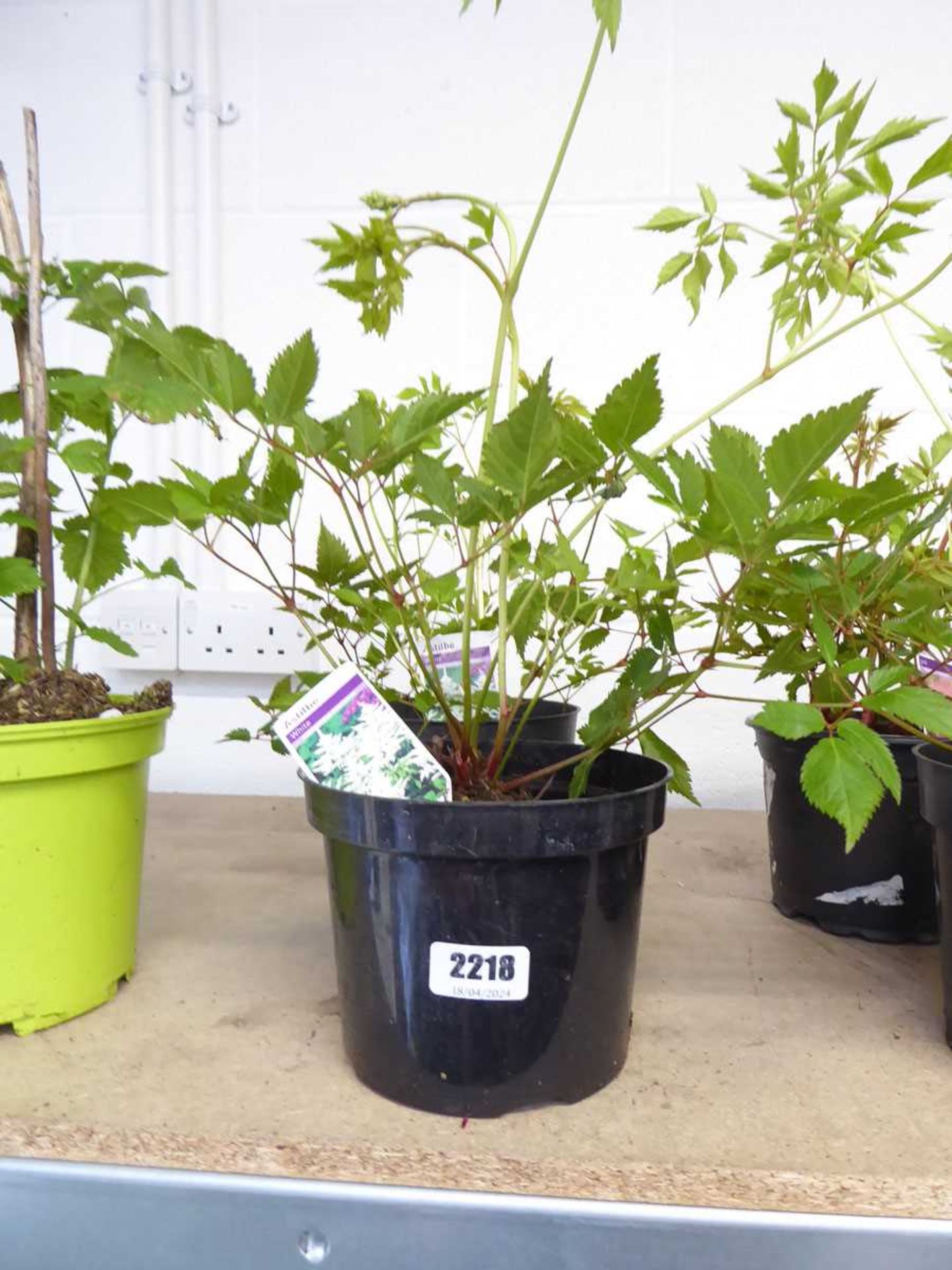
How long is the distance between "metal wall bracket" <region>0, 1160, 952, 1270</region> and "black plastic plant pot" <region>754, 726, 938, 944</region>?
0.38m

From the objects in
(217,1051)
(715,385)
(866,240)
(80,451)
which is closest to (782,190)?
(866,240)

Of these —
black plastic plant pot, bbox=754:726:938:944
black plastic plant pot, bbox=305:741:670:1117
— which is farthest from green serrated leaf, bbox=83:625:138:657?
black plastic plant pot, bbox=754:726:938:944

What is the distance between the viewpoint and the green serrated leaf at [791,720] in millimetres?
447

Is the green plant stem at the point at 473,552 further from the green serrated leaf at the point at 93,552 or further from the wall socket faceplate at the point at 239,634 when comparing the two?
the wall socket faceplate at the point at 239,634

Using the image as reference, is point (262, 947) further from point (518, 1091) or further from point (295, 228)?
point (295, 228)

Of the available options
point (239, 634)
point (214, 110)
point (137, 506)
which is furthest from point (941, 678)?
point (214, 110)

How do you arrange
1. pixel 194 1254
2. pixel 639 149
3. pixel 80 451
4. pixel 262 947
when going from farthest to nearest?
pixel 639 149 → pixel 262 947 → pixel 80 451 → pixel 194 1254

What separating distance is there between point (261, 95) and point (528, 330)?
0.52 m

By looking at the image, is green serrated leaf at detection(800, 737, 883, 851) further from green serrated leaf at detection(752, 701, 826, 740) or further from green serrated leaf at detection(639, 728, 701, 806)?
green serrated leaf at detection(639, 728, 701, 806)

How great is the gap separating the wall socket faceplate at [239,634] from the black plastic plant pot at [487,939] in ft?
2.99

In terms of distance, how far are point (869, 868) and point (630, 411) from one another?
0.54 meters

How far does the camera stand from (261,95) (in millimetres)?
1426

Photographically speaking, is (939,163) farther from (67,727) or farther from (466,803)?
(67,727)

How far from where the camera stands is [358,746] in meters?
0.56
